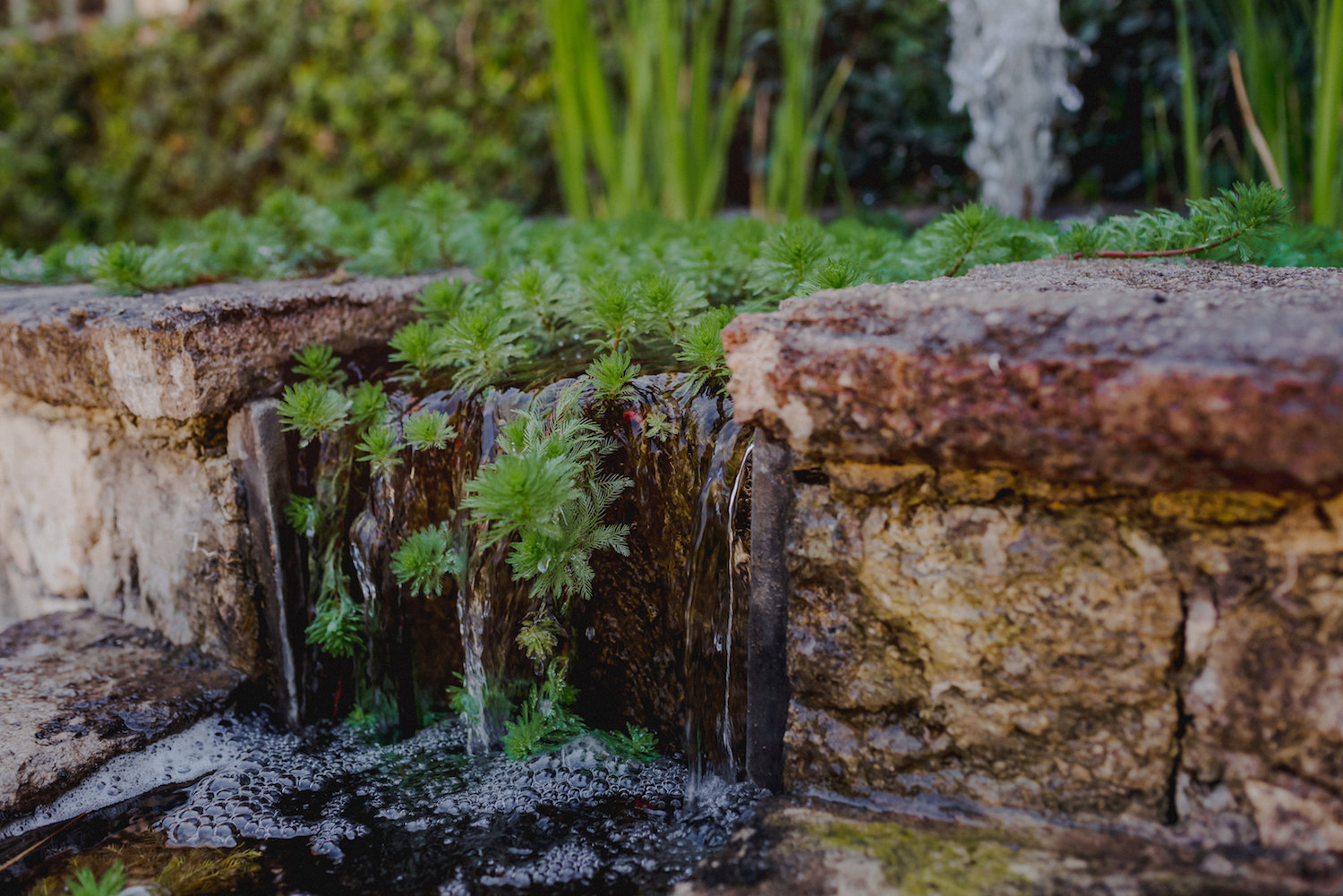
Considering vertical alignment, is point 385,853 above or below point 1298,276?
below

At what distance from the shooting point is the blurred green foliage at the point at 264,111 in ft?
16.4

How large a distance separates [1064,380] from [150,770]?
1903mm

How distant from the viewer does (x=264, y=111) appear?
564cm

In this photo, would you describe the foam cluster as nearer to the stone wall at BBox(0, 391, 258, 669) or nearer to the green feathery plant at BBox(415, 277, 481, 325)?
the stone wall at BBox(0, 391, 258, 669)

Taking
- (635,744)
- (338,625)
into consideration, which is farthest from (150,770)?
(635,744)

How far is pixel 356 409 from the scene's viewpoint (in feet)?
6.29

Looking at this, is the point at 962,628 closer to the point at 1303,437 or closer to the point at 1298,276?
the point at 1303,437

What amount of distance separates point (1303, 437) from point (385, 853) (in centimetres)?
151

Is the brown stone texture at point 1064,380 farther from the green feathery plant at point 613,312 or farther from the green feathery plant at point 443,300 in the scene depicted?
the green feathery plant at point 443,300

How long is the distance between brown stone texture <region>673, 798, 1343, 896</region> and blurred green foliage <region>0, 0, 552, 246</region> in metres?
4.48

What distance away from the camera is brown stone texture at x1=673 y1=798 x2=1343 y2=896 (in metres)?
1.06

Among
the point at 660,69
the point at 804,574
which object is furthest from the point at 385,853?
the point at 660,69

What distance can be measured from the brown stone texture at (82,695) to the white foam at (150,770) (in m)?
0.02

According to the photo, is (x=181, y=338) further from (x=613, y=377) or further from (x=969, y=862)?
(x=969, y=862)
